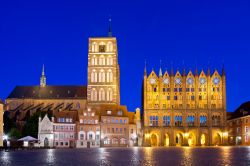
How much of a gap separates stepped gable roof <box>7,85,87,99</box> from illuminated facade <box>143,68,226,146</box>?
1290 inches

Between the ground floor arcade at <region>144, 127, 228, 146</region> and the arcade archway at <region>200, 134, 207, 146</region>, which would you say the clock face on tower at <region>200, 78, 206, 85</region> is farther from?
the arcade archway at <region>200, 134, 207, 146</region>

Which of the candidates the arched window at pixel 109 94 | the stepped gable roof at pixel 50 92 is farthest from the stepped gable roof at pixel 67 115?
the stepped gable roof at pixel 50 92

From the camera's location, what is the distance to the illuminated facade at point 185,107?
106m

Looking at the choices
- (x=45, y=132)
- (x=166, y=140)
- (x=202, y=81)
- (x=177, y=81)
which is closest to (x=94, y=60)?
(x=177, y=81)

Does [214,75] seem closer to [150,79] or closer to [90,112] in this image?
[150,79]

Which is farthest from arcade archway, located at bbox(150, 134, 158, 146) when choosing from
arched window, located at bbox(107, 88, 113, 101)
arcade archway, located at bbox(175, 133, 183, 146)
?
arched window, located at bbox(107, 88, 113, 101)

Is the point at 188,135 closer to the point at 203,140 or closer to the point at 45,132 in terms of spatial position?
the point at 203,140

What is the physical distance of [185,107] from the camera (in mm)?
107812

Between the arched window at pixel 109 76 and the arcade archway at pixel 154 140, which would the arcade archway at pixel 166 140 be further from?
the arched window at pixel 109 76

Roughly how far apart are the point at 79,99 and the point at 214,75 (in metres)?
45.1

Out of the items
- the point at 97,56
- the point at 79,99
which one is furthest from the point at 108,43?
the point at 79,99

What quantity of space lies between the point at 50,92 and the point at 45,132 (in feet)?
122

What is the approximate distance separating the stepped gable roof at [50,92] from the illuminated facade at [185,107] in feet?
107

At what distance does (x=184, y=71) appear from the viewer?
10906cm
